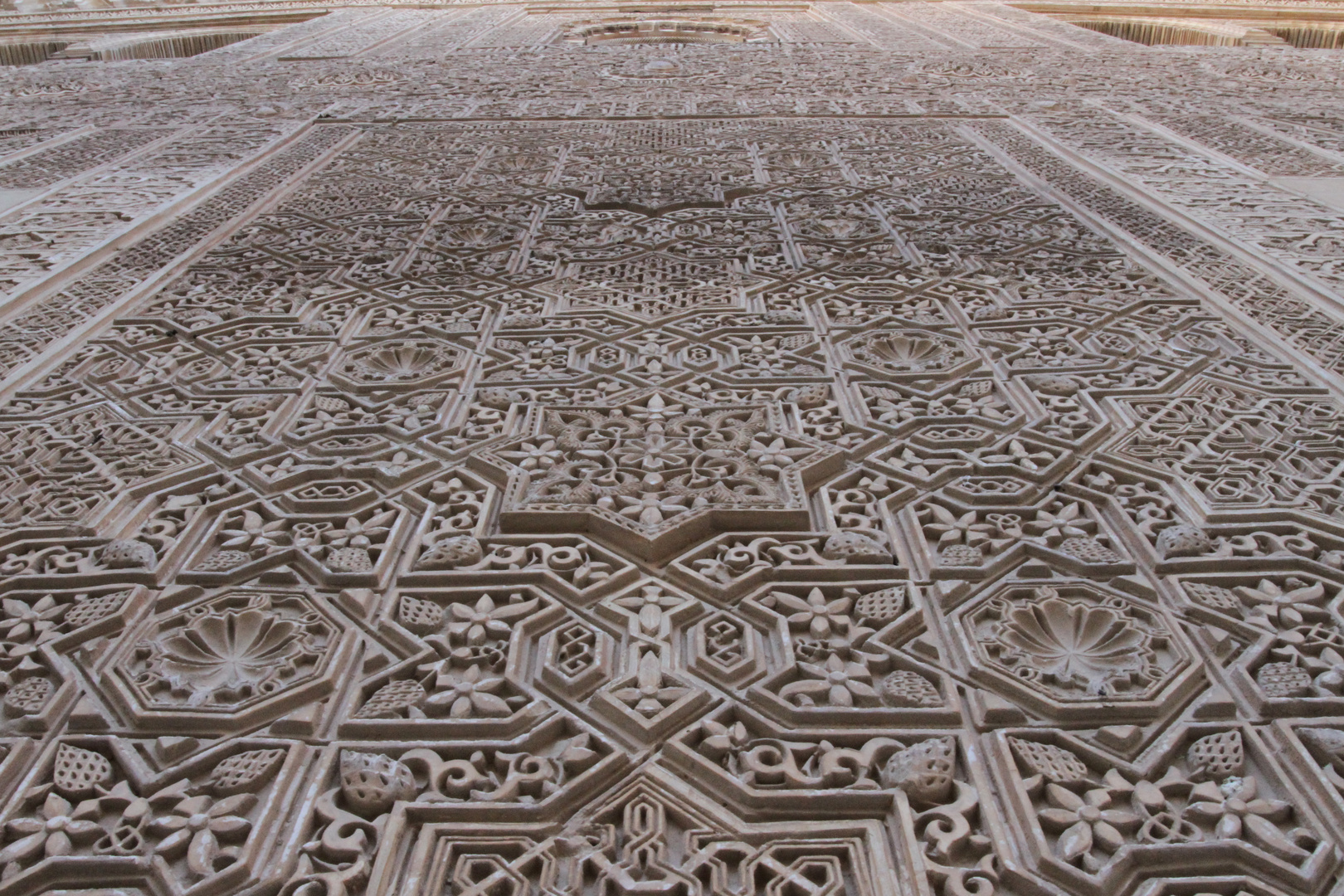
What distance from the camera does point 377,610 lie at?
167cm

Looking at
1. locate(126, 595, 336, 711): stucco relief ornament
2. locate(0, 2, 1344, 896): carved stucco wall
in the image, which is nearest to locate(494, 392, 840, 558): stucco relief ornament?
locate(0, 2, 1344, 896): carved stucco wall

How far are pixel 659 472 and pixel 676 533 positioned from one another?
0.79 feet

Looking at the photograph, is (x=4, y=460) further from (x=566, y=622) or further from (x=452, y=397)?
(x=566, y=622)

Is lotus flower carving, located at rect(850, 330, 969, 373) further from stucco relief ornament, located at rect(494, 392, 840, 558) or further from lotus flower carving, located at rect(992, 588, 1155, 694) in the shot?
lotus flower carving, located at rect(992, 588, 1155, 694)

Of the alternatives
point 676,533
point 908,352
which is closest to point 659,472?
point 676,533

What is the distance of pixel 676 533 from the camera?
1.83 m

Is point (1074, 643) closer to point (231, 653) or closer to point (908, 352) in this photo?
point (908, 352)

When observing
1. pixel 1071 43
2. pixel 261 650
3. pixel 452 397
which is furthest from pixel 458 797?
pixel 1071 43

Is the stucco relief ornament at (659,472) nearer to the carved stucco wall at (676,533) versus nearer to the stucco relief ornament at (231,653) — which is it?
the carved stucco wall at (676,533)

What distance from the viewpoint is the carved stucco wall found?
1260mm

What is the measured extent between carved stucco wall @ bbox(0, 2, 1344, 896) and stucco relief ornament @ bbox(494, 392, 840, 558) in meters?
0.01

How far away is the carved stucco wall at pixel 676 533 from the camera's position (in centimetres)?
126

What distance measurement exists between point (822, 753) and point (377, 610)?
82 cm

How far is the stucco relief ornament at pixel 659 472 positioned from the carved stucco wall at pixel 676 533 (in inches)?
0.5
